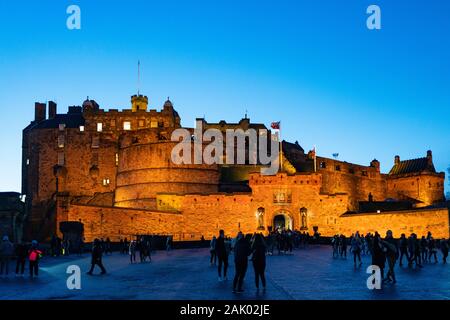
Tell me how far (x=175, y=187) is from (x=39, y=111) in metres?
20.4

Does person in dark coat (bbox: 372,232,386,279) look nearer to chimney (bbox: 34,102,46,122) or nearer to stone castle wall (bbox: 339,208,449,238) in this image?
stone castle wall (bbox: 339,208,449,238)

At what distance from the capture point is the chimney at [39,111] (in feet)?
208

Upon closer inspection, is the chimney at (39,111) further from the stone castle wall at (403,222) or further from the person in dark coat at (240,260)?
the person in dark coat at (240,260)

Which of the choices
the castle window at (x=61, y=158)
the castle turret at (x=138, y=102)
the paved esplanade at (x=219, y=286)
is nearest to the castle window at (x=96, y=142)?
the castle window at (x=61, y=158)

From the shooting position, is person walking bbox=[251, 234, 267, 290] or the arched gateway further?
the arched gateway

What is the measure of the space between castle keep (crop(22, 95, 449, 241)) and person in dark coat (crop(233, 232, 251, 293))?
28.8 m

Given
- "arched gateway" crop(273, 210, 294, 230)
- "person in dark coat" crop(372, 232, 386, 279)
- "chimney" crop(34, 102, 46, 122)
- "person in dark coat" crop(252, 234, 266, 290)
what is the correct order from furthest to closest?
"chimney" crop(34, 102, 46, 122)
"arched gateway" crop(273, 210, 294, 230)
"person in dark coat" crop(372, 232, 386, 279)
"person in dark coat" crop(252, 234, 266, 290)

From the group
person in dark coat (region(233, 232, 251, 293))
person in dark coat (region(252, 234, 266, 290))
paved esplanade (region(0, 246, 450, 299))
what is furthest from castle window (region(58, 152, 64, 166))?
person in dark coat (region(252, 234, 266, 290))

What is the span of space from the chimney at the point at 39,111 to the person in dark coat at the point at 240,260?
56.1m

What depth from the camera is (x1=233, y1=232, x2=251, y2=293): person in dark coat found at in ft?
36.1

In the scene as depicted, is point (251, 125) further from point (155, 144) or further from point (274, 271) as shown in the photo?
point (274, 271)

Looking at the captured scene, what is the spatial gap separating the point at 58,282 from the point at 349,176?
168 ft

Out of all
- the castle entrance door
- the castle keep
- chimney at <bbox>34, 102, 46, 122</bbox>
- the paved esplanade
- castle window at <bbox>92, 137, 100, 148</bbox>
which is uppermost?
chimney at <bbox>34, 102, 46, 122</bbox>

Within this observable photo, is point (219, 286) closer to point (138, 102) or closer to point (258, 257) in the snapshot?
point (258, 257)
